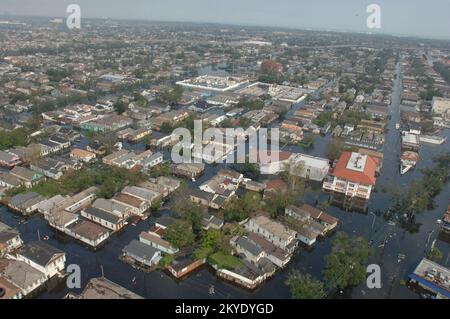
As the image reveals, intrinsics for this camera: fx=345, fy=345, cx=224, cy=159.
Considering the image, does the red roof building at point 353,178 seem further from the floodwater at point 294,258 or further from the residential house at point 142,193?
the residential house at point 142,193

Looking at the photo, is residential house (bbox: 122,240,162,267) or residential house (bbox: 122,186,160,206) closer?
residential house (bbox: 122,240,162,267)

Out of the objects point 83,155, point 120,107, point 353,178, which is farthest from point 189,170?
point 120,107

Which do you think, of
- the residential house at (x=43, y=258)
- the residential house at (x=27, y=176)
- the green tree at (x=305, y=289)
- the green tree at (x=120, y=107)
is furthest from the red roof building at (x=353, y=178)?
the green tree at (x=120, y=107)

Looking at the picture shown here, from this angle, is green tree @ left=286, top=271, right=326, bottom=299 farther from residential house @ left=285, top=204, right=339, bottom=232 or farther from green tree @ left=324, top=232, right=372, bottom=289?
residential house @ left=285, top=204, right=339, bottom=232

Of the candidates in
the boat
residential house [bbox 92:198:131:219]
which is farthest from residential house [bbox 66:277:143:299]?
the boat

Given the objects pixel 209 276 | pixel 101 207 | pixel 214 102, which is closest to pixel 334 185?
pixel 209 276

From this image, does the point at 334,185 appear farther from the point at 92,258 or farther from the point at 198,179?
the point at 92,258
